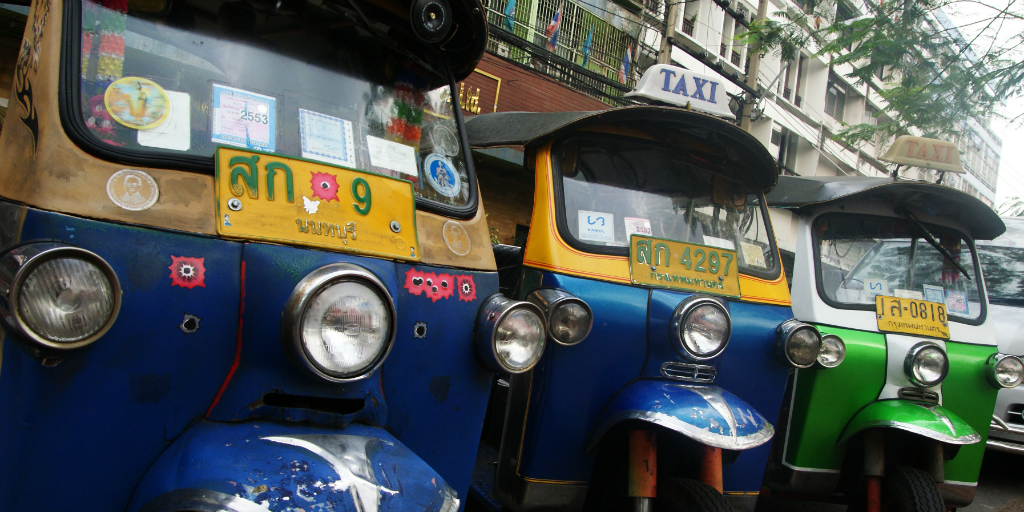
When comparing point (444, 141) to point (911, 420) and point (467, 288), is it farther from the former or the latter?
point (911, 420)

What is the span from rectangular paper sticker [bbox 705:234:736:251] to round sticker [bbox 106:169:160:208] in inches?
98.3

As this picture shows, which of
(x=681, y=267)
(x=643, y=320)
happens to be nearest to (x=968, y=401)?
(x=681, y=267)

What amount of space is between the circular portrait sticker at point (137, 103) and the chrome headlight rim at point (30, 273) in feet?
1.64

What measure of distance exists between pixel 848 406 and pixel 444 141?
2691 millimetres

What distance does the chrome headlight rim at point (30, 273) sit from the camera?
136 centimetres

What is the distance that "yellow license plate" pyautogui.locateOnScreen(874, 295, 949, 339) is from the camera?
3781 mm

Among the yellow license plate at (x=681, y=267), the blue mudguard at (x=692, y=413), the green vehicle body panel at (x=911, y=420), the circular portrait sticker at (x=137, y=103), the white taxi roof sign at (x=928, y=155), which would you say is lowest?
the green vehicle body panel at (x=911, y=420)

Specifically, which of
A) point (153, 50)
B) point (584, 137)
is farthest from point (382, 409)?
point (584, 137)

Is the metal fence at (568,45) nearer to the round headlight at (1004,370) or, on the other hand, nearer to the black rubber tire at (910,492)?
the round headlight at (1004,370)

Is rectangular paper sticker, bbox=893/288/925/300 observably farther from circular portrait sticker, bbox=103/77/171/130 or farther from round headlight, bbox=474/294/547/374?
circular portrait sticker, bbox=103/77/171/130

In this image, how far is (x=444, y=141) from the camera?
254 centimetres

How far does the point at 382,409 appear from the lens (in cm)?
195

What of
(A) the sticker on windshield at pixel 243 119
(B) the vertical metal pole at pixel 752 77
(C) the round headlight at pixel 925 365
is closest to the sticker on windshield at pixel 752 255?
(C) the round headlight at pixel 925 365

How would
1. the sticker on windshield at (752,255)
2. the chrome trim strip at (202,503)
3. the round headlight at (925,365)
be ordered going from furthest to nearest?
1. the round headlight at (925,365)
2. the sticker on windshield at (752,255)
3. the chrome trim strip at (202,503)
